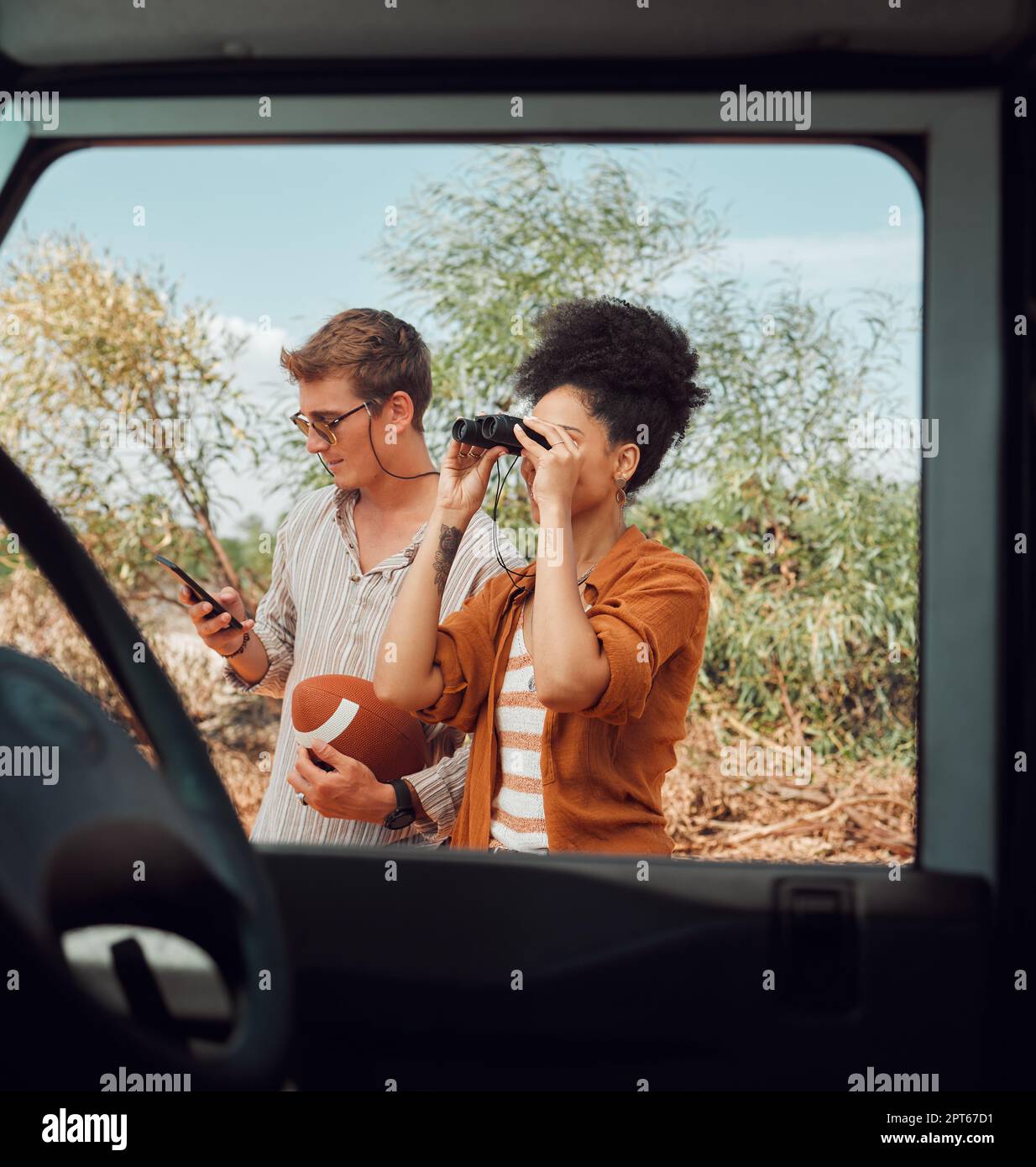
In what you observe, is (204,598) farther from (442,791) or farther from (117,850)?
Answer: (117,850)

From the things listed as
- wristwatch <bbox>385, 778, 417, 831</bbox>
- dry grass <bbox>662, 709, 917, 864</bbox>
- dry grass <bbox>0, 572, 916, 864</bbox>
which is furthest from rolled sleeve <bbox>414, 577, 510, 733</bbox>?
dry grass <bbox>662, 709, 917, 864</bbox>

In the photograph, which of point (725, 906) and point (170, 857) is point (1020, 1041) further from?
point (170, 857)

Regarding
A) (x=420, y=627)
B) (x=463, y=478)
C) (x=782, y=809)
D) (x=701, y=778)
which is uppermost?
(x=463, y=478)

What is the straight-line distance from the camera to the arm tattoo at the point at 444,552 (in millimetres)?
1551

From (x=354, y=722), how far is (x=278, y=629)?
0.34 m

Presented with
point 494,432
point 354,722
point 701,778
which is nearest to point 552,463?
point 494,432

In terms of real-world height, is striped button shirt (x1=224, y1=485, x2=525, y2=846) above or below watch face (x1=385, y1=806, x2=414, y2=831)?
above

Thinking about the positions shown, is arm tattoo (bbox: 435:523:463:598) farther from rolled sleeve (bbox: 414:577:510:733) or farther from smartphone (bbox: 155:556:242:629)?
smartphone (bbox: 155:556:242:629)

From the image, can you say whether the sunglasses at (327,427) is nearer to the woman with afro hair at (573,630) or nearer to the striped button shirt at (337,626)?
the striped button shirt at (337,626)

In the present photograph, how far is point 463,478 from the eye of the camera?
1.57m

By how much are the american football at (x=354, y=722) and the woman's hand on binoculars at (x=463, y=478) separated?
0.29 meters

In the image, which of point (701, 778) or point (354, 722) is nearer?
point (354, 722)

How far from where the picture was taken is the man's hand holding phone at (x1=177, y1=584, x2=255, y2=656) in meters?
1.69

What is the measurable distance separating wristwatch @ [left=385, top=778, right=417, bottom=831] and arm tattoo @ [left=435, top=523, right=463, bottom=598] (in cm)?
28
